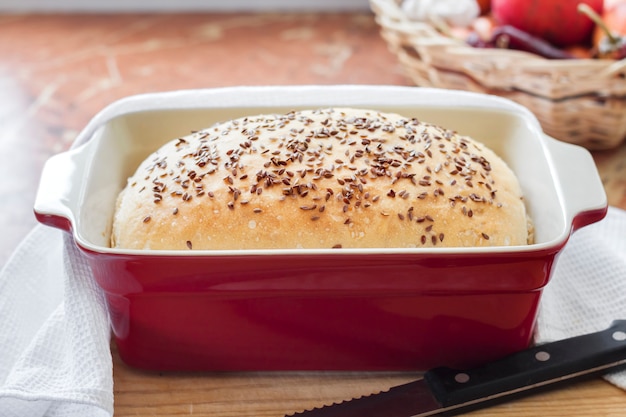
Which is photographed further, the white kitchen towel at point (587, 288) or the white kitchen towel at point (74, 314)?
the white kitchen towel at point (587, 288)

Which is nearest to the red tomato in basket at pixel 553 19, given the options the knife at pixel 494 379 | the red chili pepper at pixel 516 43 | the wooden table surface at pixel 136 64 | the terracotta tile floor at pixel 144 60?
the red chili pepper at pixel 516 43

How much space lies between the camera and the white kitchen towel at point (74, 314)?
1011 millimetres

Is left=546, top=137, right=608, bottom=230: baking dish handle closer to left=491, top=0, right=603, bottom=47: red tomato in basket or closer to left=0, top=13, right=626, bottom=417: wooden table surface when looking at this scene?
left=0, top=13, right=626, bottom=417: wooden table surface

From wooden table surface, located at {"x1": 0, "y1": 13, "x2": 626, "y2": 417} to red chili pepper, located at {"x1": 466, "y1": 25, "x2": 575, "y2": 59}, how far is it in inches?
9.3

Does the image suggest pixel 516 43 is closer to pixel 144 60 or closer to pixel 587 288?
pixel 587 288

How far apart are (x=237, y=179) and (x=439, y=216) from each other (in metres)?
0.28

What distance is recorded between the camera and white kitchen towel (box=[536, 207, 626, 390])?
116 cm

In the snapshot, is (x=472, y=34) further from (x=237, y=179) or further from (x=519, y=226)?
(x=237, y=179)

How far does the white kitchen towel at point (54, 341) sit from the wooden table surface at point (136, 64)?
0.17m

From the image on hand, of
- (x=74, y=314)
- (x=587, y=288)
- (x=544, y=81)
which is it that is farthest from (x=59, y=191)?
(x=544, y=81)

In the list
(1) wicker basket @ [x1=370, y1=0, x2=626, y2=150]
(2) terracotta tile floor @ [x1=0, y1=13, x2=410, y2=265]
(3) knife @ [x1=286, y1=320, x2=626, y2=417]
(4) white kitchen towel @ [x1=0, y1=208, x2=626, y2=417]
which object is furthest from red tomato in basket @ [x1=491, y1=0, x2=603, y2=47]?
(3) knife @ [x1=286, y1=320, x2=626, y2=417]

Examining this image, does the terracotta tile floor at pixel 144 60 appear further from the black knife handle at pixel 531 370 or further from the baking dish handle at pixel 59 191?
the black knife handle at pixel 531 370

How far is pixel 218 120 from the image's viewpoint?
134 cm

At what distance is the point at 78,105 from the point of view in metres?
1.91
